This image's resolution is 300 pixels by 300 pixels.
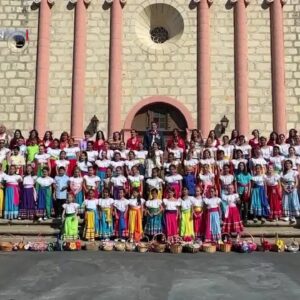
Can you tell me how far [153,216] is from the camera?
34.4 ft

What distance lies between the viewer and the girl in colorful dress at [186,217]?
34.1ft

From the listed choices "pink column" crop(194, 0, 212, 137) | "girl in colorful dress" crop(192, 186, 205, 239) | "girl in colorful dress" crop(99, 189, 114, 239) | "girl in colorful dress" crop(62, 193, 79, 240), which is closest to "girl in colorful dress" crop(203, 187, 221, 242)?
"girl in colorful dress" crop(192, 186, 205, 239)

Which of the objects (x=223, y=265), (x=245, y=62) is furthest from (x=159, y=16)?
(x=223, y=265)

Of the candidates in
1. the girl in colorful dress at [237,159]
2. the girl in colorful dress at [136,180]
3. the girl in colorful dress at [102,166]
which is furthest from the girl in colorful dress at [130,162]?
the girl in colorful dress at [237,159]

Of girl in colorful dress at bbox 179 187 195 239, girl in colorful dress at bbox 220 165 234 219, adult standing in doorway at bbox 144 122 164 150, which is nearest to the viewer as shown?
girl in colorful dress at bbox 179 187 195 239

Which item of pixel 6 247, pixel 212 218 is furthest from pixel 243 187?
pixel 6 247

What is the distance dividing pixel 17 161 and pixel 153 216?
3.68 m

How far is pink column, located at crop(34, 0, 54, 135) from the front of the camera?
52.1 ft

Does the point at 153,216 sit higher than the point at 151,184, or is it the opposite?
the point at 151,184

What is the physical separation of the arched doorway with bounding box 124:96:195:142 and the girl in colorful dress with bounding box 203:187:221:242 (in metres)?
5.76

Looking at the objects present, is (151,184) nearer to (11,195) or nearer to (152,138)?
(152,138)

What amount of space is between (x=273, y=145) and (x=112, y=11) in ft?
24.2

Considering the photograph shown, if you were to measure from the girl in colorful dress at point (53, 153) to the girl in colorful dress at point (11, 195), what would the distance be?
887 mm

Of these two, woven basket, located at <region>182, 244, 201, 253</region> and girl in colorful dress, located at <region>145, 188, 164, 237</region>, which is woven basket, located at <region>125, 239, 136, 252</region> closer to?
girl in colorful dress, located at <region>145, 188, 164, 237</region>
